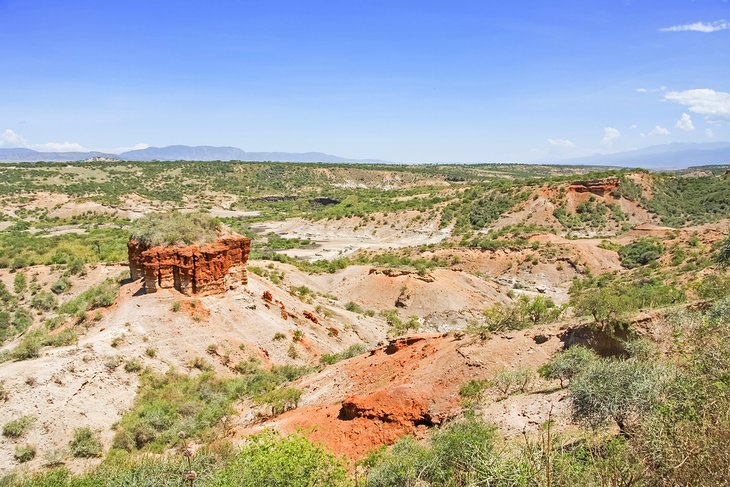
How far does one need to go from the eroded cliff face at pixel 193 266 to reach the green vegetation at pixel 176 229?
17.0 inches

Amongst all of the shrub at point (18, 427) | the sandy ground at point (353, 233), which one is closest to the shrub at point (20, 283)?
the shrub at point (18, 427)

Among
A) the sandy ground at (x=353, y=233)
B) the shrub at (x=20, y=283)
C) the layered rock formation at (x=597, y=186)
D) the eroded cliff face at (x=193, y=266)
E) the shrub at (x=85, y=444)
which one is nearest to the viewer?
the shrub at (x=85, y=444)

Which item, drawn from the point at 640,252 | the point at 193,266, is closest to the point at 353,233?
the point at 640,252

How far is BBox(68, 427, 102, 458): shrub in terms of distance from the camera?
14.7 meters

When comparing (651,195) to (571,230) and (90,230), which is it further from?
(90,230)

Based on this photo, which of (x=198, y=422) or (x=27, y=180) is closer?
(x=198, y=422)

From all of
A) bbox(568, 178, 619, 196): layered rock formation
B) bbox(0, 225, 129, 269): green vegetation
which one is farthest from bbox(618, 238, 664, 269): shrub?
bbox(0, 225, 129, 269): green vegetation

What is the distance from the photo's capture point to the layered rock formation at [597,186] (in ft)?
203

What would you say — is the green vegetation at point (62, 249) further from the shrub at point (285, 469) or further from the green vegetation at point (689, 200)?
the green vegetation at point (689, 200)

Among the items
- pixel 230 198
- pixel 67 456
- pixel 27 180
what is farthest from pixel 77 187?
pixel 67 456

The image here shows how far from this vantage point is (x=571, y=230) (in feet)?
186

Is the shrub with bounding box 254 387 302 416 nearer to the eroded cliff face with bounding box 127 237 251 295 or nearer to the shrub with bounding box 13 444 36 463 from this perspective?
the shrub with bounding box 13 444 36 463

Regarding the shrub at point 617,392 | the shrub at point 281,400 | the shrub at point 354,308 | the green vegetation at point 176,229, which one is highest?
the green vegetation at point 176,229

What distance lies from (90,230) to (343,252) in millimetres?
30006
